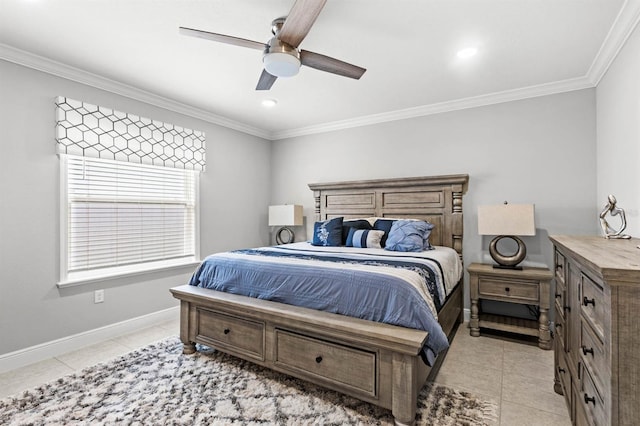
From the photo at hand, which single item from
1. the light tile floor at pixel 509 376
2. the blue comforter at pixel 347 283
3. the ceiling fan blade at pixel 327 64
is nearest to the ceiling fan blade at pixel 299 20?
the ceiling fan blade at pixel 327 64

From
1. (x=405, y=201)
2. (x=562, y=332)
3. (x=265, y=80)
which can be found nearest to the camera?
(x=562, y=332)

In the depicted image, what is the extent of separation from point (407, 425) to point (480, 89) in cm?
317

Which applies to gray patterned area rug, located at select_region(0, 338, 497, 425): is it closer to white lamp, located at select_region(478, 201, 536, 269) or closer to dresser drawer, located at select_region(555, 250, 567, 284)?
dresser drawer, located at select_region(555, 250, 567, 284)

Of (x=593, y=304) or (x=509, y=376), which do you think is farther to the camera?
(x=509, y=376)

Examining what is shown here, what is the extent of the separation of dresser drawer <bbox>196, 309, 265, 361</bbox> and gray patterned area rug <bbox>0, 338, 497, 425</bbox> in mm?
174

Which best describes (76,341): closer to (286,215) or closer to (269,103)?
(286,215)

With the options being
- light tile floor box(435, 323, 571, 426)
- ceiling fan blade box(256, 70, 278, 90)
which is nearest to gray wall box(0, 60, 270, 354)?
ceiling fan blade box(256, 70, 278, 90)

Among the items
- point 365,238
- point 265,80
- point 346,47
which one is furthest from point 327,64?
point 365,238

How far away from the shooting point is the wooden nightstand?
286 cm

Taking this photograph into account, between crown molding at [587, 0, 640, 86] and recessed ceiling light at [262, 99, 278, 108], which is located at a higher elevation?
recessed ceiling light at [262, 99, 278, 108]

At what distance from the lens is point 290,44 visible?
2.05m

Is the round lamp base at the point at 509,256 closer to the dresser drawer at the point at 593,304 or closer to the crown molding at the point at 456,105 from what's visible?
the crown molding at the point at 456,105

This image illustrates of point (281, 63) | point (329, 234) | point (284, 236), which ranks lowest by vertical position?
point (284, 236)

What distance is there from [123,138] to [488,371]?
3928mm
